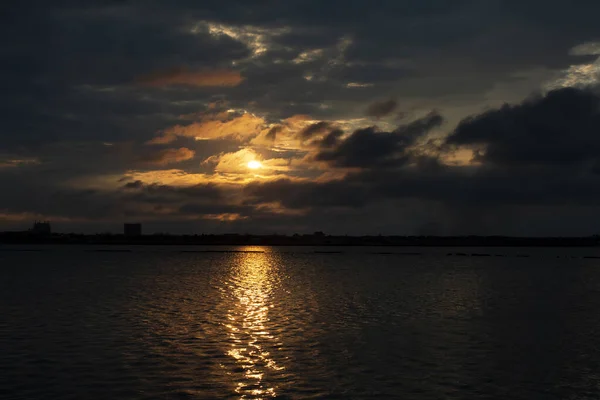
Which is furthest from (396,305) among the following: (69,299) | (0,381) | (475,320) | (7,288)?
(7,288)

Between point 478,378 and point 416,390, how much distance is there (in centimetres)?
426

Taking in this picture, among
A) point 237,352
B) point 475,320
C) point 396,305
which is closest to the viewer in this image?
point 237,352

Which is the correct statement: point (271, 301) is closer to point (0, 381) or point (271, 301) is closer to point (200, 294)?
point (200, 294)

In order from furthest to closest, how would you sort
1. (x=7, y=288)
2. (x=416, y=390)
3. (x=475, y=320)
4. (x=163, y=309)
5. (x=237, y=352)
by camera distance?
(x=7, y=288) < (x=163, y=309) < (x=475, y=320) < (x=237, y=352) < (x=416, y=390)

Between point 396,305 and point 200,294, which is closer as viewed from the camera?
point 396,305

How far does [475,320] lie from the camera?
50062 millimetres

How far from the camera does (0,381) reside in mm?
27234

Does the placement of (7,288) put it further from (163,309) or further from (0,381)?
(0,381)

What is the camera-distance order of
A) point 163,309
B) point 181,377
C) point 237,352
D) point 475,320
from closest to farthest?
point 181,377, point 237,352, point 475,320, point 163,309

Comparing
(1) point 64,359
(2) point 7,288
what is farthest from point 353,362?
(2) point 7,288

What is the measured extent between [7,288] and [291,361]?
5883 centimetres

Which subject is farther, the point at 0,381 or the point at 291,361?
the point at 291,361

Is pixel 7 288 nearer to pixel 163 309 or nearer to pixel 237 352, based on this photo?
pixel 163 309

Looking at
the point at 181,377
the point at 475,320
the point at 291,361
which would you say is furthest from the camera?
the point at 475,320
